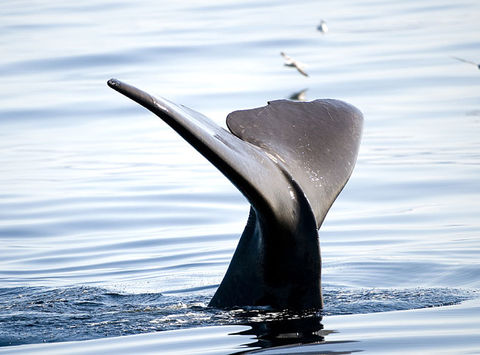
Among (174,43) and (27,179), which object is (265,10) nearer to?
(174,43)

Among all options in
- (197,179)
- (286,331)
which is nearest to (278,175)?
(286,331)

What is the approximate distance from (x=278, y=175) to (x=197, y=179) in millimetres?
7069

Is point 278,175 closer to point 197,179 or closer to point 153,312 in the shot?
point 153,312

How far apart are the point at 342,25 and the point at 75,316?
2315 centimetres

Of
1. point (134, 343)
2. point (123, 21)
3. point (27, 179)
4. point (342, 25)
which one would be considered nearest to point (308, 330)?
point (134, 343)

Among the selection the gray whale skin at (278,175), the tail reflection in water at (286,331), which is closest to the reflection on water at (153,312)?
the tail reflection in water at (286,331)

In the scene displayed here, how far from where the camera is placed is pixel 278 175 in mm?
5535

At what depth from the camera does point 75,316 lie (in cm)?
620

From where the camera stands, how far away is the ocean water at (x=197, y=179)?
6590 millimetres

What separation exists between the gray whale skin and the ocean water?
16 cm

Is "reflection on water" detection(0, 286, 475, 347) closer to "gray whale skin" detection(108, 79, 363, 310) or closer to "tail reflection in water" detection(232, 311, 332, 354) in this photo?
"tail reflection in water" detection(232, 311, 332, 354)

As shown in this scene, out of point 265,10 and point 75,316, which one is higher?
point 265,10

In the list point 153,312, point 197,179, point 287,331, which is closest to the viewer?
point 287,331

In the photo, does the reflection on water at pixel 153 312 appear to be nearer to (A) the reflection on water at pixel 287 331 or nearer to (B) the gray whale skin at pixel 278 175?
(A) the reflection on water at pixel 287 331
